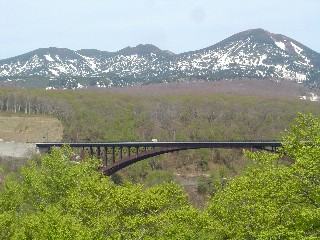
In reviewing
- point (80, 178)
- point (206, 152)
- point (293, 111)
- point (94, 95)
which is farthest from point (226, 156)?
point (80, 178)

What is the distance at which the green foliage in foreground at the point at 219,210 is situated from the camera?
20.1 metres

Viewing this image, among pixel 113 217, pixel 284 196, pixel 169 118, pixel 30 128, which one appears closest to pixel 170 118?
pixel 169 118

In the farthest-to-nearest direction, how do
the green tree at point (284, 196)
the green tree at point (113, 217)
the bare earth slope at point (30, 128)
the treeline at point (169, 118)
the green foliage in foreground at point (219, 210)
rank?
1. the bare earth slope at point (30, 128)
2. the treeline at point (169, 118)
3. the green tree at point (113, 217)
4. the green foliage in foreground at point (219, 210)
5. the green tree at point (284, 196)

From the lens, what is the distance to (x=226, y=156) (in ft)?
416

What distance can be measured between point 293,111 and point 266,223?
157 meters

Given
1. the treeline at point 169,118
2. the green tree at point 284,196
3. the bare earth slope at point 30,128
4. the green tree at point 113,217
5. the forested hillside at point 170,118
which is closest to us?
the green tree at point 284,196

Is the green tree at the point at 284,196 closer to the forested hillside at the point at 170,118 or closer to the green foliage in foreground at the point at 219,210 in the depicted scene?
the green foliage in foreground at the point at 219,210

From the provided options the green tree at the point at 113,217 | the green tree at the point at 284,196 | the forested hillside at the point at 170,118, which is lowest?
the forested hillside at the point at 170,118

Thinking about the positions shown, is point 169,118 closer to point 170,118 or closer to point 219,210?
point 170,118

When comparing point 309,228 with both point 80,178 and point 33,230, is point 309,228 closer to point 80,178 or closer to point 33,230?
point 33,230

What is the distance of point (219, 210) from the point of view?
87.8 feet

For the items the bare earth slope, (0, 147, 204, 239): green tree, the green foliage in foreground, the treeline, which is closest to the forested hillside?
the treeline

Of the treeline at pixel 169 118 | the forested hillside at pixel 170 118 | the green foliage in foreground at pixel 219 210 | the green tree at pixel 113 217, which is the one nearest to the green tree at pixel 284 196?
the green foliage in foreground at pixel 219 210

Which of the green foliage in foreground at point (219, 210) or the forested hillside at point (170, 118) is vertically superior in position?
the green foliage in foreground at point (219, 210)
